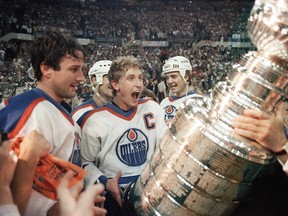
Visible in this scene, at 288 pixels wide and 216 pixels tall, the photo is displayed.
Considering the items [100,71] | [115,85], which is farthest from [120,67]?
[100,71]

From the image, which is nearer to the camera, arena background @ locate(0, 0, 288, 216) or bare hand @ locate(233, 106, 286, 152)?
bare hand @ locate(233, 106, 286, 152)

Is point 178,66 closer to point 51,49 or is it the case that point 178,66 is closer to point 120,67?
point 120,67

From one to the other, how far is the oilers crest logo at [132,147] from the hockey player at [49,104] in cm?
44

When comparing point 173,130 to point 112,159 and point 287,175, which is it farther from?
point 112,159

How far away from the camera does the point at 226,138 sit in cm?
97

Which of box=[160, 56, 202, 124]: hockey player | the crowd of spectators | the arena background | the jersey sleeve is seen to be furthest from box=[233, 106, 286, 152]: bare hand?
the crowd of spectators

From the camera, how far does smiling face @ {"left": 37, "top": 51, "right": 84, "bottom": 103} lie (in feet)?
5.51

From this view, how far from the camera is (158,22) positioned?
20.9 meters

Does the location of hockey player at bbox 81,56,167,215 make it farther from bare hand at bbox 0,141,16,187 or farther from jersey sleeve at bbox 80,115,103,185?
bare hand at bbox 0,141,16,187

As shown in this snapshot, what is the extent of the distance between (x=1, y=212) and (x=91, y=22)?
19.9 m

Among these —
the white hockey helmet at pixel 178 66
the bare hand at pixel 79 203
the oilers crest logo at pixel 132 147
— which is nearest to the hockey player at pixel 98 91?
the white hockey helmet at pixel 178 66

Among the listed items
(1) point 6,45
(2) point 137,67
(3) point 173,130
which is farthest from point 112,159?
(1) point 6,45

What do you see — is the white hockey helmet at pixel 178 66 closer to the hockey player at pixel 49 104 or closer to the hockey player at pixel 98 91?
the hockey player at pixel 98 91

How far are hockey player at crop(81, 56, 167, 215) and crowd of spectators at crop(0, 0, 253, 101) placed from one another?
9.71 m
